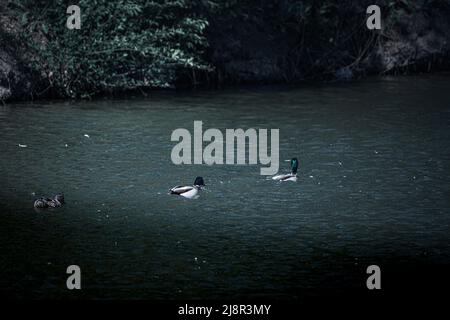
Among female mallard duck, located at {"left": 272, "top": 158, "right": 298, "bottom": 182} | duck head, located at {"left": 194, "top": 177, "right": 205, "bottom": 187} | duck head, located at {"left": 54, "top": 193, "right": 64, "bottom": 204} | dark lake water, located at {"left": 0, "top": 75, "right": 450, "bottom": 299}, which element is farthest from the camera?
female mallard duck, located at {"left": 272, "top": 158, "right": 298, "bottom": 182}

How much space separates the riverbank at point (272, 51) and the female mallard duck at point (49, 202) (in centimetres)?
928

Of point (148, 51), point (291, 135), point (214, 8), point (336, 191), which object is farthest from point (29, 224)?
point (214, 8)

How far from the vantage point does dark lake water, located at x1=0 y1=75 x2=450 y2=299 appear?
10586 millimetres

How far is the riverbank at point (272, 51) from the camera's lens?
74.6 ft

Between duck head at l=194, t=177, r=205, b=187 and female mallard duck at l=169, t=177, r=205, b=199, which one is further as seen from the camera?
duck head at l=194, t=177, r=205, b=187

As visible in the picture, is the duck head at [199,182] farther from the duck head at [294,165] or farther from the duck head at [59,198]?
the duck head at [59,198]

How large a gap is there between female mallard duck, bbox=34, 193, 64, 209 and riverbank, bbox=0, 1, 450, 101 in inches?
366

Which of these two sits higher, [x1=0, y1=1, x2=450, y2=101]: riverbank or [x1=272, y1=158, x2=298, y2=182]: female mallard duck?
[x1=0, y1=1, x2=450, y2=101]: riverbank

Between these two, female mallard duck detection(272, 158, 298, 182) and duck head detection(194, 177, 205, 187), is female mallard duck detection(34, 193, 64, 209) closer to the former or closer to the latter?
duck head detection(194, 177, 205, 187)

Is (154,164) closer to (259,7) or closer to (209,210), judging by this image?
(209,210)

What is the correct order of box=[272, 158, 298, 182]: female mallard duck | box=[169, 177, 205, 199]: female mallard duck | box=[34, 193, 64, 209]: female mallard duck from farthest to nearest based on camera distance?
box=[272, 158, 298, 182]: female mallard duck
box=[169, 177, 205, 199]: female mallard duck
box=[34, 193, 64, 209]: female mallard duck

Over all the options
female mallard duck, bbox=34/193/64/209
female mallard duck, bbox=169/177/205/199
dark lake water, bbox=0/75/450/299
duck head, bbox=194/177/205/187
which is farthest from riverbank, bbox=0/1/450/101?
female mallard duck, bbox=34/193/64/209

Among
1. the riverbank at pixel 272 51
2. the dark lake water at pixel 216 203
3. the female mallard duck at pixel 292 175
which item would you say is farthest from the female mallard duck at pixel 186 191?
the riverbank at pixel 272 51
